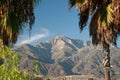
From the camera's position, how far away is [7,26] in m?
16.5

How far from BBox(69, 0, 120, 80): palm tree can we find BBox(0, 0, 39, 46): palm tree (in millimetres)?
4007

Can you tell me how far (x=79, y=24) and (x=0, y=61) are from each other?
6343 mm

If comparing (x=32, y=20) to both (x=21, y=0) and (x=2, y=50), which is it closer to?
(x=21, y=0)

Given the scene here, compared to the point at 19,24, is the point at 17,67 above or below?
below

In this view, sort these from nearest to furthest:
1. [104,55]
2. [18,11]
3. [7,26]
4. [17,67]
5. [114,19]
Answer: [17,67]
[7,26]
[18,11]
[114,19]
[104,55]

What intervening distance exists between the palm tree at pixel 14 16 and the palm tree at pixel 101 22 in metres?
4.01

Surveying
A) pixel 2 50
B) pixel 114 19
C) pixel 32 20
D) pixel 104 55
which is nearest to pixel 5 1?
pixel 32 20

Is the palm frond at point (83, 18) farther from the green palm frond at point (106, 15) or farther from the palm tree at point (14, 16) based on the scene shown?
the palm tree at point (14, 16)

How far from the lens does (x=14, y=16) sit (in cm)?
1680

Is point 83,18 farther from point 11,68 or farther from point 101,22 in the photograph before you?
point 11,68

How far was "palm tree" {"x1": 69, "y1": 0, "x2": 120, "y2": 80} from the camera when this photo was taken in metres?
20.9

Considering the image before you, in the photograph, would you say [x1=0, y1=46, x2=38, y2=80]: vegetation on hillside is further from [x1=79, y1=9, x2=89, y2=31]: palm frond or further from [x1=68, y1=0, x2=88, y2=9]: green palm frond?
[x1=79, y1=9, x2=89, y2=31]: palm frond

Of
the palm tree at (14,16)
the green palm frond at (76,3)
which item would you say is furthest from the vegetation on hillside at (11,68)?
the green palm frond at (76,3)

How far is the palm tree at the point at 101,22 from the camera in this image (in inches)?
824
